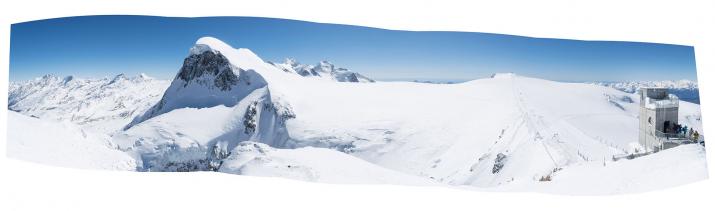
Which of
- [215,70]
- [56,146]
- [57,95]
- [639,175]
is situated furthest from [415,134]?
[215,70]

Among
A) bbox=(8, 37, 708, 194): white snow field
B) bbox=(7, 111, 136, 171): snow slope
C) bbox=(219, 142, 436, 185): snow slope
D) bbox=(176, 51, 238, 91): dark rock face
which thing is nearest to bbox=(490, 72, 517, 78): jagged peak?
bbox=(8, 37, 708, 194): white snow field

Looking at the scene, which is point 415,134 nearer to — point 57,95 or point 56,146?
point 56,146

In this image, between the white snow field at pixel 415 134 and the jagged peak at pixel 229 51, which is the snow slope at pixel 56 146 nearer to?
the white snow field at pixel 415 134

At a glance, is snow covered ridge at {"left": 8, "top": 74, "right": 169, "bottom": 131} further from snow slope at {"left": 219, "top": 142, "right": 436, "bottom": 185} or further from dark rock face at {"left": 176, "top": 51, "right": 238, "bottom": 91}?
snow slope at {"left": 219, "top": 142, "right": 436, "bottom": 185}

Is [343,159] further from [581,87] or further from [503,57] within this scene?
[581,87]

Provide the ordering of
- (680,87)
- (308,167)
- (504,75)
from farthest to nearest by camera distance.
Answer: (504,75) → (308,167) → (680,87)

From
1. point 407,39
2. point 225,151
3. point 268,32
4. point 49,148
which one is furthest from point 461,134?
point 49,148
